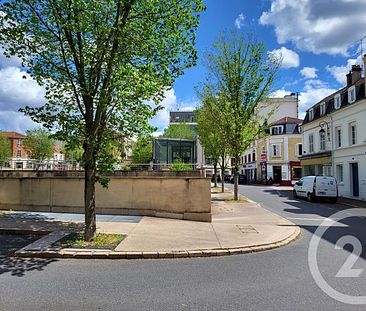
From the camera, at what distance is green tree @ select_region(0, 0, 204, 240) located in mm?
8898

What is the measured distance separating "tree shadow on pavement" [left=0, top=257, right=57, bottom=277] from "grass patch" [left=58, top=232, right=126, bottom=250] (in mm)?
974

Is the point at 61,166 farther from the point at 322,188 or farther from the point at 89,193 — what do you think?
the point at 322,188

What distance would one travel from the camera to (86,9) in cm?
861

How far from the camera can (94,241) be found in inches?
363

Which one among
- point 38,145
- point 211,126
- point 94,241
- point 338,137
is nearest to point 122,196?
point 94,241

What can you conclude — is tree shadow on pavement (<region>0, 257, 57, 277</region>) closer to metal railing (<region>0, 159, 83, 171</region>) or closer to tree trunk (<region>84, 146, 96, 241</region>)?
tree trunk (<region>84, 146, 96, 241</region>)

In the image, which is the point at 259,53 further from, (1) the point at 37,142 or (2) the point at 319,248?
(1) the point at 37,142

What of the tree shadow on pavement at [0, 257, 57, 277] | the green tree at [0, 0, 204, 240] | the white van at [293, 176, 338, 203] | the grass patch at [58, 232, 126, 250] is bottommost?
the tree shadow on pavement at [0, 257, 57, 277]

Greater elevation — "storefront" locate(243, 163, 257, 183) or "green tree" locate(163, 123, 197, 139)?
"green tree" locate(163, 123, 197, 139)

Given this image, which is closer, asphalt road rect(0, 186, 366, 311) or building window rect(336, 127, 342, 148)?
asphalt road rect(0, 186, 366, 311)

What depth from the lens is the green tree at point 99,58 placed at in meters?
8.90

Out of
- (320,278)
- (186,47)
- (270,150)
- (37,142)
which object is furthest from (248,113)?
(37,142)

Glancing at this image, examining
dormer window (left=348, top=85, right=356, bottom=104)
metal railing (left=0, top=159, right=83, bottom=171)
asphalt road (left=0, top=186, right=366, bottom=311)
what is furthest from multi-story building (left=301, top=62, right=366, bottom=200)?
asphalt road (left=0, top=186, right=366, bottom=311)

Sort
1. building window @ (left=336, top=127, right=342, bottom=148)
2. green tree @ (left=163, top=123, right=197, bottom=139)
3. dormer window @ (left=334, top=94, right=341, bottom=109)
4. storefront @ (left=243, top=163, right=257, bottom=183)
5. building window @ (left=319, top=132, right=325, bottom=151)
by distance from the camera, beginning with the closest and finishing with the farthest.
A: building window @ (left=336, top=127, right=342, bottom=148) < dormer window @ (left=334, top=94, right=341, bottom=109) < building window @ (left=319, top=132, right=325, bottom=151) < green tree @ (left=163, top=123, right=197, bottom=139) < storefront @ (left=243, top=163, right=257, bottom=183)
